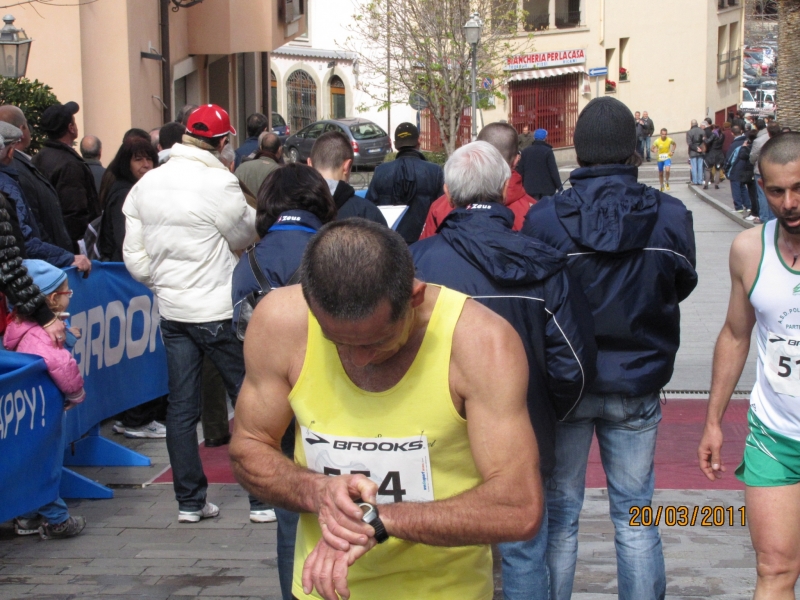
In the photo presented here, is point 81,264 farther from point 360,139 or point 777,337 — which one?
point 360,139

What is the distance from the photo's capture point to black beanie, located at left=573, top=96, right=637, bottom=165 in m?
3.82

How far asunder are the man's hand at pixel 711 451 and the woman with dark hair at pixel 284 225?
150 cm

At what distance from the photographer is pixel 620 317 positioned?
144 inches

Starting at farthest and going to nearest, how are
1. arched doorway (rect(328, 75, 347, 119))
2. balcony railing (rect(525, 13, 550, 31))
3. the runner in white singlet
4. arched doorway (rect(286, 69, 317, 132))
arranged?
arched doorway (rect(328, 75, 347, 119))
arched doorway (rect(286, 69, 317, 132))
balcony railing (rect(525, 13, 550, 31))
the runner in white singlet

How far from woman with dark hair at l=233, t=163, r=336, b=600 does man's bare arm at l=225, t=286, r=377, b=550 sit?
1494mm

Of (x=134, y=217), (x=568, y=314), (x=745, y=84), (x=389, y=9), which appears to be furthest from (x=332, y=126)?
(x=745, y=84)

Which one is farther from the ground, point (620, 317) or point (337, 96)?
point (337, 96)

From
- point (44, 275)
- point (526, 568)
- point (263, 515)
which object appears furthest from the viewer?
point (263, 515)

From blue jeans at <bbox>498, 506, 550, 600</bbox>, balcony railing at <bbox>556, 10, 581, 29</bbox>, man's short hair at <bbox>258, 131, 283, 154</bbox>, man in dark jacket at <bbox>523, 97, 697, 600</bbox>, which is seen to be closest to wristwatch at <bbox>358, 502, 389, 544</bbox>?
blue jeans at <bbox>498, 506, 550, 600</bbox>

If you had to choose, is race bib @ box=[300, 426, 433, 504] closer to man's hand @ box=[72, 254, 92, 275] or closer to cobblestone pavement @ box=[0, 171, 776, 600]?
cobblestone pavement @ box=[0, 171, 776, 600]

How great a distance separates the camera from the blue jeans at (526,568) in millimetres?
3564

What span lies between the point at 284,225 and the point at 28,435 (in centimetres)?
170

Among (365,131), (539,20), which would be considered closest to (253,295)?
(365,131)

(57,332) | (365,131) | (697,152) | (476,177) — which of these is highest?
(365,131)
